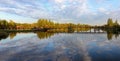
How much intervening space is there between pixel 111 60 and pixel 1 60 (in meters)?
13.0

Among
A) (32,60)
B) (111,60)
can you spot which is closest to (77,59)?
(111,60)

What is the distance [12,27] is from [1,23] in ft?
98.7

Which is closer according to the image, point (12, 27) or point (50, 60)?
point (50, 60)

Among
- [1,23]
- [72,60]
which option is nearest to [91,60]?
[72,60]

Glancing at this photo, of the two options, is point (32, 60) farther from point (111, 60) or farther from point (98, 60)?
point (111, 60)

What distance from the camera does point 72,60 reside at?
2272 centimetres

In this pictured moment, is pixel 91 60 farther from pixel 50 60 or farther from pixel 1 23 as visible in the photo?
pixel 1 23

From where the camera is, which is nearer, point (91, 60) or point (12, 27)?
point (91, 60)

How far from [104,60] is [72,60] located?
3749mm

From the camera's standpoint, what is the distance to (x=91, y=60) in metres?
22.7

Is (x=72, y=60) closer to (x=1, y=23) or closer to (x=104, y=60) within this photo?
(x=104, y=60)

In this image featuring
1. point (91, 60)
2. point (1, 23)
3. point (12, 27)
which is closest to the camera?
point (91, 60)

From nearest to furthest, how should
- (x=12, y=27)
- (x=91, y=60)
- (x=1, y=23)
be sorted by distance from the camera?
(x=91, y=60) < (x=1, y=23) < (x=12, y=27)

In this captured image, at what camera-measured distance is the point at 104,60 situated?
74.4 ft
